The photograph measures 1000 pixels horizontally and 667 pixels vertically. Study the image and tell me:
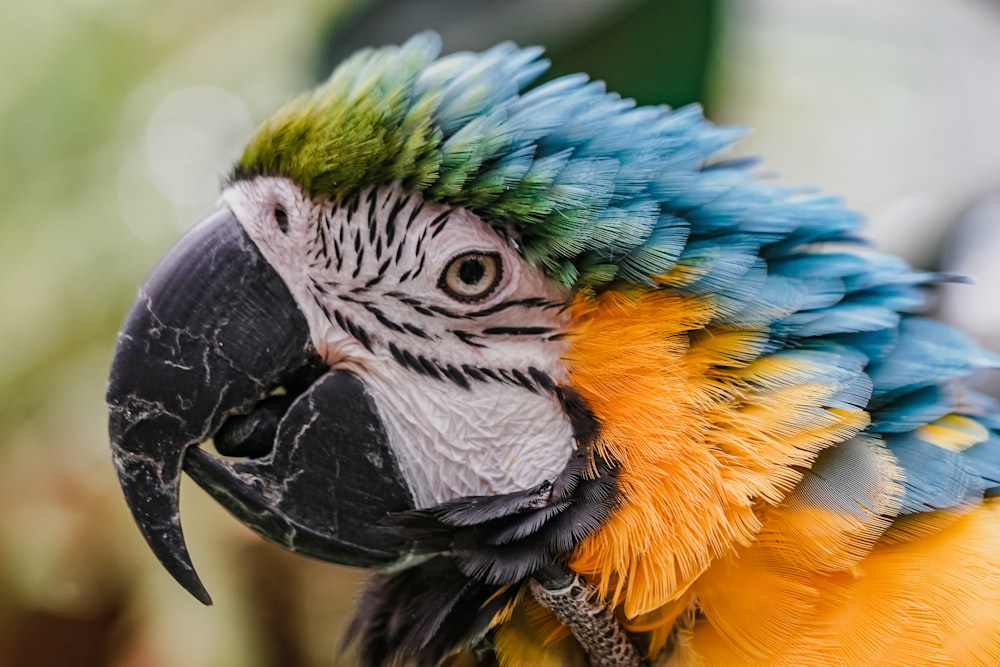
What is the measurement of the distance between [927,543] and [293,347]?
2.24 feet

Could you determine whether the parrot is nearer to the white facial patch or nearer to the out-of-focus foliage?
the white facial patch

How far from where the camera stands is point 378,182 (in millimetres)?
843

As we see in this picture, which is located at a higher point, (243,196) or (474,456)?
(243,196)

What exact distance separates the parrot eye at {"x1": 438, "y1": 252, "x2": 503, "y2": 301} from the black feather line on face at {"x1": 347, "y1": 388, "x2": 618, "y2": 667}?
118mm

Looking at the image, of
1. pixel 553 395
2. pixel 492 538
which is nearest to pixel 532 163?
pixel 553 395

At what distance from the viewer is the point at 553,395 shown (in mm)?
851

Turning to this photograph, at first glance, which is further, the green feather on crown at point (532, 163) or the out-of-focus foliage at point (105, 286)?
the out-of-focus foliage at point (105, 286)

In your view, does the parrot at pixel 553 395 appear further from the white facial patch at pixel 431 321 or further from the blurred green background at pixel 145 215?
the blurred green background at pixel 145 215

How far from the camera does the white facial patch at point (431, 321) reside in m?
0.85

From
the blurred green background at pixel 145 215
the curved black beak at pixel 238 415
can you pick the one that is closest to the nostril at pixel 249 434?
the curved black beak at pixel 238 415

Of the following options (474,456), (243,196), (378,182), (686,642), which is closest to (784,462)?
(686,642)

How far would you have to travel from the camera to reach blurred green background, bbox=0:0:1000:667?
161 centimetres

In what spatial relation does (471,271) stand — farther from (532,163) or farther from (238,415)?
(238,415)

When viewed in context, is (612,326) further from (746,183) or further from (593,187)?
(746,183)
